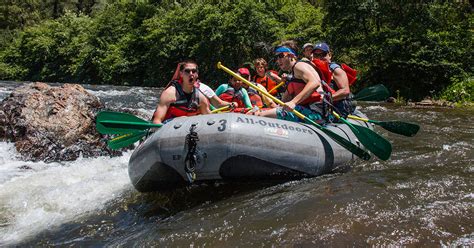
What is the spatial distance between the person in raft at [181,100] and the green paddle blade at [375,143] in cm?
164

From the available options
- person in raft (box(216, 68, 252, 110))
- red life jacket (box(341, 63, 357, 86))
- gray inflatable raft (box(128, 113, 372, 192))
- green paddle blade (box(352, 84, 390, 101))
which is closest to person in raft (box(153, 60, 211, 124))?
gray inflatable raft (box(128, 113, 372, 192))

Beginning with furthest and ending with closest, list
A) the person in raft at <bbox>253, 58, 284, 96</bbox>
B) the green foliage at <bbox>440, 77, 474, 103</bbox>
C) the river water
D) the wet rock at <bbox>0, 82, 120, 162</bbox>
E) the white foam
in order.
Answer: the green foliage at <bbox>440, 77, 474, 103</bbox> < the person in raft at <bbox>253, 58, 284, 96</bbox> < the wet rock at <bbox>0, 82, 120, 162</bbox> < the white foam < the river water

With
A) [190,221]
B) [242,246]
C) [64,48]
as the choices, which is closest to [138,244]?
[190,221]

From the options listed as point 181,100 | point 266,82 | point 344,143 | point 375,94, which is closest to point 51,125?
point 181,100

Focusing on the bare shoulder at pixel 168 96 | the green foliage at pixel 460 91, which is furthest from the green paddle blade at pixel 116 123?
the green foliage at pixel 460 91

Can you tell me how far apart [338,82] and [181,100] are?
2048mm

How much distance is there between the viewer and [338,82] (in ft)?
17.4

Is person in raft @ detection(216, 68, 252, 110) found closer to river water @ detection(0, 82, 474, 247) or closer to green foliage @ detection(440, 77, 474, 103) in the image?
river water @ detection(0, 82, 474, 247)

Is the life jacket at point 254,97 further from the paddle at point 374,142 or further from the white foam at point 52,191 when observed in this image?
the white foam at point 52,191

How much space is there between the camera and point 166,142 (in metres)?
3.59

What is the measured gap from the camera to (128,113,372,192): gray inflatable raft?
11.6 ft

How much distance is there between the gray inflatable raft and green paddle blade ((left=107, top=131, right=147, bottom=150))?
332 mm

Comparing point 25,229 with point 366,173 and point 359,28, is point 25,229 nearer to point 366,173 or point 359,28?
point 366,173

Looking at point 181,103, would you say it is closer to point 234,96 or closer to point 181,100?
point 181,100
